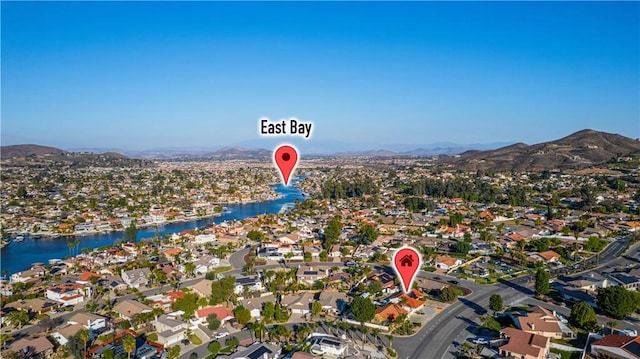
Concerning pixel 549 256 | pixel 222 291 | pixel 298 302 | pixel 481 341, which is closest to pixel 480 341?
pixel 481 341

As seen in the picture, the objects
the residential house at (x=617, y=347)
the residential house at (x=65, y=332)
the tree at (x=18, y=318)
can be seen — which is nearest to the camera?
the residential house at (x=617, y=347)

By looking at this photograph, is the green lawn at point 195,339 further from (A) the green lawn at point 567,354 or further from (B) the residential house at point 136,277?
(A) the green lawn at point 567,354

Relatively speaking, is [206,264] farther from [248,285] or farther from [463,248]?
[463,248]

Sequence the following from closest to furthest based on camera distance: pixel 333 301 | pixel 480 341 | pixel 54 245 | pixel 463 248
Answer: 1. pixel 480 341
2. pixel 333 301
3. pixel 463 248
4. pixel 54 245

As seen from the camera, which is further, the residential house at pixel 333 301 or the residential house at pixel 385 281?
the residential house at pixel 385 281

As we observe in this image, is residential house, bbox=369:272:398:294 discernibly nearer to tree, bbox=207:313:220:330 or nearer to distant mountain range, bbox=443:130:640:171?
tree, bbox=207:313:220:330

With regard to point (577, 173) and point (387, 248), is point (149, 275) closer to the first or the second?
point (387, 248)

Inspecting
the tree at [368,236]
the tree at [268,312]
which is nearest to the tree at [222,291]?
the tree at [268,312]
